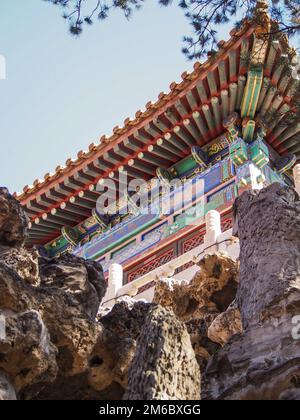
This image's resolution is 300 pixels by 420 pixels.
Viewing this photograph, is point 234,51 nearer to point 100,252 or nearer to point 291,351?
point 100,252

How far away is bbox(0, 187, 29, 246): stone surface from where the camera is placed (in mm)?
4699


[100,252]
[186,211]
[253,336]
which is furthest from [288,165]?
[253,336]

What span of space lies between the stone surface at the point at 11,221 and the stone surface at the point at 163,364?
127 cm

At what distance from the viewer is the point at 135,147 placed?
1387 cm

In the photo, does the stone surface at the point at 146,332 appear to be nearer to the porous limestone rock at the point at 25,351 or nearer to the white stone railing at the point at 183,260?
the porous limestone rock at the point at 25,351

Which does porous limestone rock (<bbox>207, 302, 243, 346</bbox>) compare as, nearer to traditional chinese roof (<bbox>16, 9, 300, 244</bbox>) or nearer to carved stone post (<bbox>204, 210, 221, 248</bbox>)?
carved stone post (<bbox>204, 210, 221, 248</bbox>)

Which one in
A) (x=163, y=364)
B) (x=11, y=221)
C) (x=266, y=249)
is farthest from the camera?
(x=11, y=221)

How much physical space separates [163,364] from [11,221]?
65.5 inches

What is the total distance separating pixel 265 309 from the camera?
4.13 meters

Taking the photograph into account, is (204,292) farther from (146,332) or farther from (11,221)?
(146,332)

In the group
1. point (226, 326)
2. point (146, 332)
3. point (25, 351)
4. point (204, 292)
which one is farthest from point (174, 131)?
point (25, 351)

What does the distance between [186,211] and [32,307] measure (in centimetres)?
885

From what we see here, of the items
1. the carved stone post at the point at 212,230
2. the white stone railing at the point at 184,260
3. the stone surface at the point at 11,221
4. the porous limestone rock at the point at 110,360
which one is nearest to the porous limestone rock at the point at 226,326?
the porous limestone rock at the point at 110,360

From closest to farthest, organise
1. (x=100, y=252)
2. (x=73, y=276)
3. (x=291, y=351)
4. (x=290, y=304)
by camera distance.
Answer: (x=291, y=351) < (x=290, y=304) < (x=73, y=276) < (x=100, y=252)
